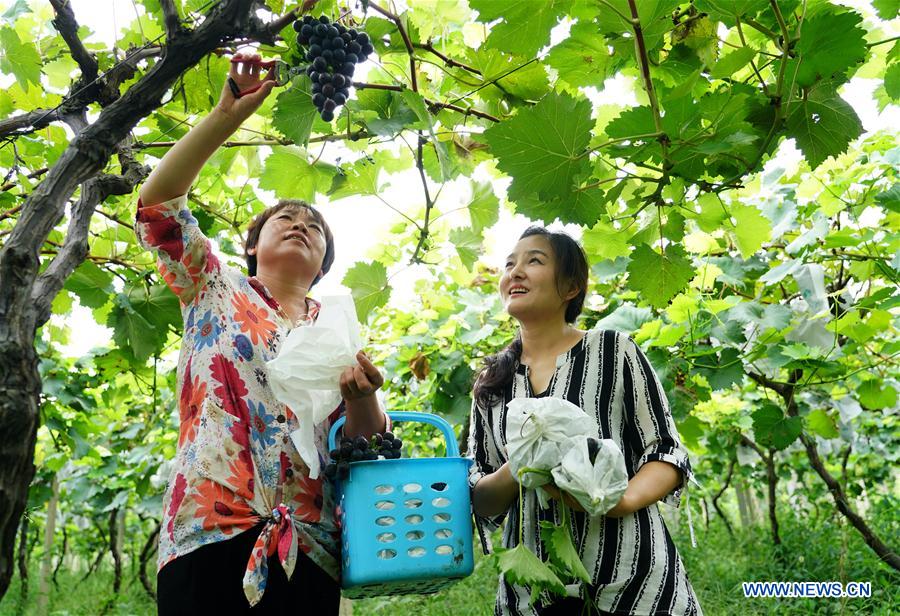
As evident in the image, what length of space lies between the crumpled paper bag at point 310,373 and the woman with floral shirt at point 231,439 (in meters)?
0.03

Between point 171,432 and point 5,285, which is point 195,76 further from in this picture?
point 171,432

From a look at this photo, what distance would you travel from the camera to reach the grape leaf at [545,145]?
1.06 meters

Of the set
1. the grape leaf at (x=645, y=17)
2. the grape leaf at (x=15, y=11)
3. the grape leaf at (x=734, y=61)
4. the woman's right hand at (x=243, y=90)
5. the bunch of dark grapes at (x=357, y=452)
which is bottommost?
the bunch of dark grapes at (x=357, y=452)

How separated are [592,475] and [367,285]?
0.73 metres

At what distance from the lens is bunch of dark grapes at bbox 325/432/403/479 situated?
1414 mm

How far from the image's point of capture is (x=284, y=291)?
1.71 m

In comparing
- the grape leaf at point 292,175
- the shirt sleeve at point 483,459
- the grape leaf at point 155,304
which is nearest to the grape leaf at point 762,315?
the shirt sleeve at point 483,459

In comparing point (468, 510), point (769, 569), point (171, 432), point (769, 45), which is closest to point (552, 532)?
point (468, 510)

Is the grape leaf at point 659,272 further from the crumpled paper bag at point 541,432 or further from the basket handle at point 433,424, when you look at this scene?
the basket handle at point 433,424

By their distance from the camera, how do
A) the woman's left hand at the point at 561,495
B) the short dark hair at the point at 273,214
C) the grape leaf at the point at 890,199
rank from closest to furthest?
the woman's left hand at the point at 561,495, the short dark hair at the point at 273,214, the grape leaf at the point at 890,199

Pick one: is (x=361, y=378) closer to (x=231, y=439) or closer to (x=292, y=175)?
(x=231, y=439)

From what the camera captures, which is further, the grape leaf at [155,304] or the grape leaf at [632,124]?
the grape leaf at [155,304]

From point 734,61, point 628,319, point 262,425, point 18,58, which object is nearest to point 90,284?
point 18,58

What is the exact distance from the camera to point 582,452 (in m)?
1.33
